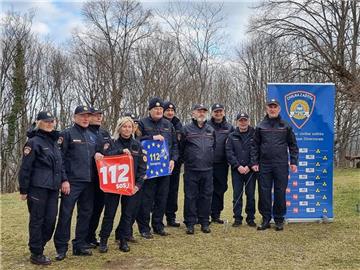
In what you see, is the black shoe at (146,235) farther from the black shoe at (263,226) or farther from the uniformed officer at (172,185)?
the black shoe at (263,226)

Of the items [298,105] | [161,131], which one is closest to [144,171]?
[161,131]

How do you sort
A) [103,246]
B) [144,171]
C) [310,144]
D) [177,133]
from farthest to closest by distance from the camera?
[310,144], [177,133], [144,171], [103,246]

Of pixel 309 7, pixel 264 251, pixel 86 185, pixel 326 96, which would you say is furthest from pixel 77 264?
pixel 309 7

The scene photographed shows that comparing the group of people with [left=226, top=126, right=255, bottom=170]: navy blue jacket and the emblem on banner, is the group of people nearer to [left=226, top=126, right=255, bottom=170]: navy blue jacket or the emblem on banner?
[left=226, top=126, right=255, bottom=170]: navy blue jacket

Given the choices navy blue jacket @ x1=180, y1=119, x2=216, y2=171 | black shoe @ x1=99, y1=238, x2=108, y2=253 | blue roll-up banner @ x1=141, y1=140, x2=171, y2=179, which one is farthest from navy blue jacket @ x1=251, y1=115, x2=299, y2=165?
black shoe @ x1=99, y1=238, x2=108, y2=253

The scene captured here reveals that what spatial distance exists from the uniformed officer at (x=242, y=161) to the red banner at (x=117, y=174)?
2222 millimetres

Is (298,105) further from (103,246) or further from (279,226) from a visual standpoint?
(103,246)

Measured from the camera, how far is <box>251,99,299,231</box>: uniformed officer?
24.1 feet

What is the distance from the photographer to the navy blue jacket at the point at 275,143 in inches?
289

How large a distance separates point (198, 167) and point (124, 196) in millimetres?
1520

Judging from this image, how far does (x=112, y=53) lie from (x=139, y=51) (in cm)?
199

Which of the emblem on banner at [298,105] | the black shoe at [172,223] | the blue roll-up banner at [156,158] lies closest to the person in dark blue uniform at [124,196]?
the blue roll-up banner at [156,158]

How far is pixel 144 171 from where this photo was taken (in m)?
6.34

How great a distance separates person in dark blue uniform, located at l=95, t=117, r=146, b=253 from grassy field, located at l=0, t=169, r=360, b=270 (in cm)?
24
